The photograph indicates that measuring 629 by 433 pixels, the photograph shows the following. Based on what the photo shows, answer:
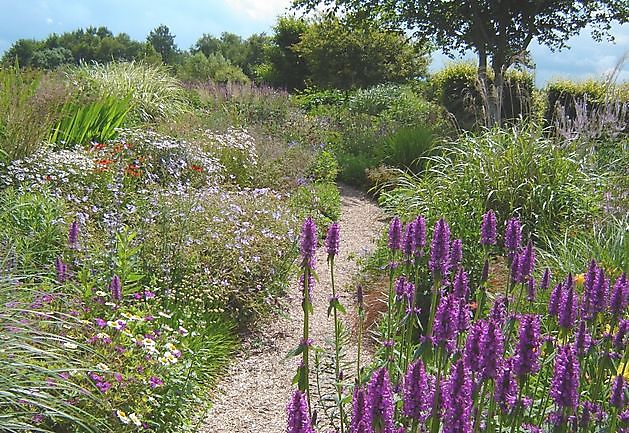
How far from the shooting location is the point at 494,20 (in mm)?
13047

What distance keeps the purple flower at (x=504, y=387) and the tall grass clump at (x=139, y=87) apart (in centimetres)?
899

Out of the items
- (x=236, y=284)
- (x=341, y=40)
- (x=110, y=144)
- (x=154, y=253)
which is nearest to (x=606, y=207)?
(x=236, y=284)

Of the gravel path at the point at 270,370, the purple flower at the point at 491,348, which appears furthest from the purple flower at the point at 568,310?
the gravel path at the point at 270,370

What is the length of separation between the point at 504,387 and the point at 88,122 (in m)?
7.41

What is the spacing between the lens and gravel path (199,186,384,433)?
3.46 metres

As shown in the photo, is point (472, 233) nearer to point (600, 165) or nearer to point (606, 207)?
point (606, 207)

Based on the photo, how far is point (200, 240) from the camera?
4793mm

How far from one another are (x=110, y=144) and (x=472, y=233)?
4.43 meters

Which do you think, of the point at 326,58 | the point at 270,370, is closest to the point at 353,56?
the point at 326,58

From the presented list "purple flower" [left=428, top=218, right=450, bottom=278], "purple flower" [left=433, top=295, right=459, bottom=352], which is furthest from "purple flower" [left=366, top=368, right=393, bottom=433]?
"purple flower" [left=428, top=218, right=450, bottom=278]

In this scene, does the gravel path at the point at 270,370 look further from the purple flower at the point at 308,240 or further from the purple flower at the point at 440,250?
the purple flower at the point at 440,250

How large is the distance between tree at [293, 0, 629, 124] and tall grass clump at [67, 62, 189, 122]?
422 centimetres

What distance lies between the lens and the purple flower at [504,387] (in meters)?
1.54

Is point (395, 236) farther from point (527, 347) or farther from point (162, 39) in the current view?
point (162, 39)
